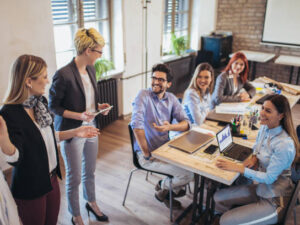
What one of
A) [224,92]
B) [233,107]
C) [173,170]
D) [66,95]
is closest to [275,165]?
[173,170]

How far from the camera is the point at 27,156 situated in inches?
64.3

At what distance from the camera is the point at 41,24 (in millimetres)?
3314

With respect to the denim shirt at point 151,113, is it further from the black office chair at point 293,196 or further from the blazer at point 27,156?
the black office chair at point 293,196

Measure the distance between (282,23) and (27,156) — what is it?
606cm

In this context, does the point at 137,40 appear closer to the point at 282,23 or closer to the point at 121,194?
the point at 121,194

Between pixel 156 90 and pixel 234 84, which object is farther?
pixel 234 84

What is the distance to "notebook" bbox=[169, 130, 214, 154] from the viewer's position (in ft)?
7.75

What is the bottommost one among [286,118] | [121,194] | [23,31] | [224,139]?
[121,194]

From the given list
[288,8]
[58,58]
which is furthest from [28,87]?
[288,8]

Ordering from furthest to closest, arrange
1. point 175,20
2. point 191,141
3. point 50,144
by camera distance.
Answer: point 175,20 → point 191,141 → point 50,144

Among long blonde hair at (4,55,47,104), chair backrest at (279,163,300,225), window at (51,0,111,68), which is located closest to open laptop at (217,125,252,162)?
chair backrest at (279,163,300,225)

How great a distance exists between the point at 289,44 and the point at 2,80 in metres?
5.54

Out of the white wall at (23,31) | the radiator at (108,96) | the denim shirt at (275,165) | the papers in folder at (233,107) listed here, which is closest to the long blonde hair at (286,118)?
the denim shirt at (275,165)

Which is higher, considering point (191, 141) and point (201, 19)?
point (201, 19)
